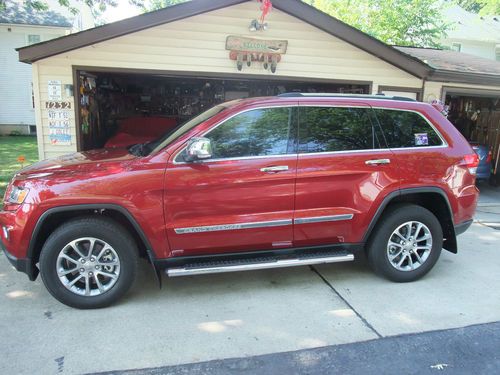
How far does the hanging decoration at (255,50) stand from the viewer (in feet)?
23.5

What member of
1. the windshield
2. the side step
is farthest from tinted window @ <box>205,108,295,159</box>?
the side step

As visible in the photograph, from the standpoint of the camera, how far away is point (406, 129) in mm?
4246

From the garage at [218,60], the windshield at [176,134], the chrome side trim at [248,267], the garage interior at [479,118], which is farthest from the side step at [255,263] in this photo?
the garage interior at [479,118]

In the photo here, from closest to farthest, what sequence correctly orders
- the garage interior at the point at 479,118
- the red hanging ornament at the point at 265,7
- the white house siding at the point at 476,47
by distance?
the red hanging ornament at the point at 265,7, the garage interior at the point at 479,118, the white house siding at the point at 476,47

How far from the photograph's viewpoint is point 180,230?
12.0 feet

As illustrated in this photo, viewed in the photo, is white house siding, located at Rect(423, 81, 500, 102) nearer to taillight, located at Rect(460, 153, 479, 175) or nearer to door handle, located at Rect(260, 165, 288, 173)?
taillight, located at Rect(460, 153, 479, 175)

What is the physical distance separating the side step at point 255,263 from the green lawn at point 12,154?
5.35 metres

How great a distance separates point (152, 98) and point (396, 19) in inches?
620

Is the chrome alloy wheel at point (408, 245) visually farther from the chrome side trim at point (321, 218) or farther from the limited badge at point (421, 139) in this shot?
the limited badge at point (421, 139)

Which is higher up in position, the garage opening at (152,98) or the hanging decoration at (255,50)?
the hanging decoration at (255,50)

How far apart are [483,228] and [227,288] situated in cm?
468

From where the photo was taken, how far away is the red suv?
3.51 metres

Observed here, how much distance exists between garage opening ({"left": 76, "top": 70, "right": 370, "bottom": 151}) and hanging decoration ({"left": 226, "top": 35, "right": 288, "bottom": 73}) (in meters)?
1.37

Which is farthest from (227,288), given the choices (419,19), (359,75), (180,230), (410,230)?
(419,19)
